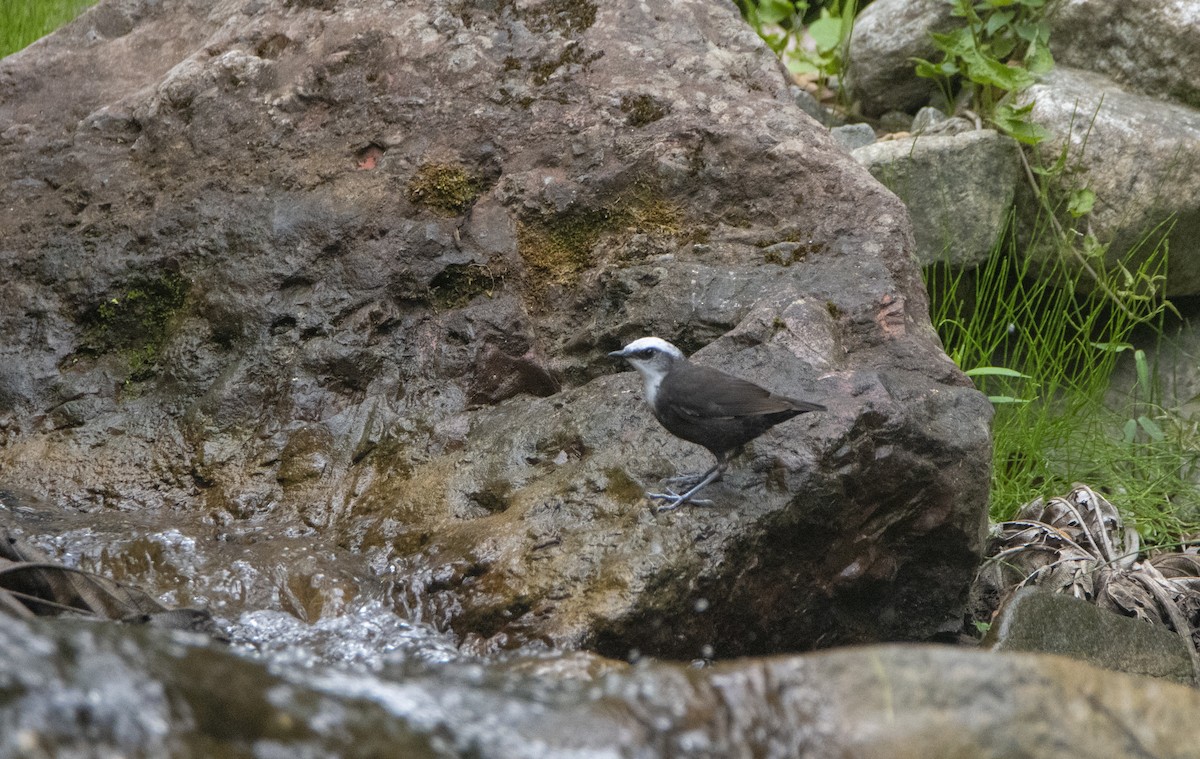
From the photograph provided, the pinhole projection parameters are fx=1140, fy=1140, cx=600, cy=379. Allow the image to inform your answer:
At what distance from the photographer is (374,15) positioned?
443 cm

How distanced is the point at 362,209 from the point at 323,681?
2.47 meters

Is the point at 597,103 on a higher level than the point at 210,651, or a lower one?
lower

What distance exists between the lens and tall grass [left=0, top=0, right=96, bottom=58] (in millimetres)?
6703

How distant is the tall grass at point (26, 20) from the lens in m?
6.70

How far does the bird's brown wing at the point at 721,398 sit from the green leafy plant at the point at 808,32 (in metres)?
3.84

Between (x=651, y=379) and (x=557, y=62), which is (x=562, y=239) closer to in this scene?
(x=557, y=62)

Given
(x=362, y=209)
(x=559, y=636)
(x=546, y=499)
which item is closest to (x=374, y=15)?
(x=362, y=209)

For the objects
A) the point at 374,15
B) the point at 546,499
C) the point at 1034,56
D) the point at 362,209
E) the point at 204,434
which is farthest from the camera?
the point at 1034,56

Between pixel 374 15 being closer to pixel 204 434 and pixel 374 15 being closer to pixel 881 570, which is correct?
pixel 204 434

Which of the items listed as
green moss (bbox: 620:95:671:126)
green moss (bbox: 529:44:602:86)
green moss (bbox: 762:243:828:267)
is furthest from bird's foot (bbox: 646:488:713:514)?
green moss (bbox: 529:44:602:86)

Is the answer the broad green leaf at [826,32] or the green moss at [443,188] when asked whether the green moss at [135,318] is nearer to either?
the green moss at [443,188]

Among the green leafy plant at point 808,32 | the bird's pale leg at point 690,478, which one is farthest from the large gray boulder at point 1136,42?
the bird's pale leg at point 690,478

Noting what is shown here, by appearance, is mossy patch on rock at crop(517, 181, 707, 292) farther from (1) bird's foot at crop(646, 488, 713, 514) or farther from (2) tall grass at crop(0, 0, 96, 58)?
(2) tall grass at crop(0, 0, 96, 58)

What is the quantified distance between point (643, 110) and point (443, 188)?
780 mm
